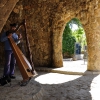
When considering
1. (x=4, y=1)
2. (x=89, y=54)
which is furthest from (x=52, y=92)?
(x=89, y=54)

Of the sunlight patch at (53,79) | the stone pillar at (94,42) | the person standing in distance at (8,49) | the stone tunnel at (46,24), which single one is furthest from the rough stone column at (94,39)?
the person standing in distance at (8,49)

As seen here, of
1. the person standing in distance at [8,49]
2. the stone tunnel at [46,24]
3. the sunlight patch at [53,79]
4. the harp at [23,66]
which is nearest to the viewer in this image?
the harp at [23,66]

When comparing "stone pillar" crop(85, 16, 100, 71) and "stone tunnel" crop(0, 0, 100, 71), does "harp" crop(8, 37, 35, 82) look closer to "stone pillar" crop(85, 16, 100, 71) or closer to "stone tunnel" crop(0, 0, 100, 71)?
"stone pillar" crop(85, 16, 100, 71)

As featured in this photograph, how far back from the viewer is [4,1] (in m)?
2.38

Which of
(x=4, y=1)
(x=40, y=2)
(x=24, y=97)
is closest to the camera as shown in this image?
(x=4, y=1)

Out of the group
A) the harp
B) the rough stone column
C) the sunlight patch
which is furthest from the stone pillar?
the harp

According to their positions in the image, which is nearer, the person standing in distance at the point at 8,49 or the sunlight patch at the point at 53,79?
the person standing in distance at the point at 8,49

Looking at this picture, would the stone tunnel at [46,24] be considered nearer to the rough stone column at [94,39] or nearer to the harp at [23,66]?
the rough stone column at [94,39]

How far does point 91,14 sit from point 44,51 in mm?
2580

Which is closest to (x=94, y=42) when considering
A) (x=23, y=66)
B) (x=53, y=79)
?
(x=53, y=79)

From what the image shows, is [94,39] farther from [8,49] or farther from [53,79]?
[8,49]

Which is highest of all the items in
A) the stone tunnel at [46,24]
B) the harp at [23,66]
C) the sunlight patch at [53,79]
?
the stone tunnel at [46,24]

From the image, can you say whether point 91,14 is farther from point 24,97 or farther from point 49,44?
point 24,97

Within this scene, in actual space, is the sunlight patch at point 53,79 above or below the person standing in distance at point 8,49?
below
